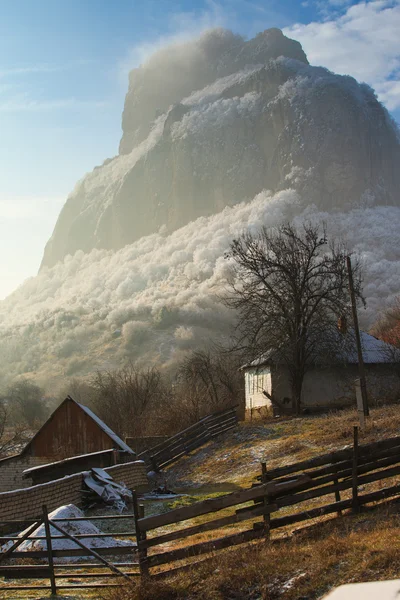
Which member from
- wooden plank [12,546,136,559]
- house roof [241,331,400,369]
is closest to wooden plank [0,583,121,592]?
wooden plank [12,546,136,559]

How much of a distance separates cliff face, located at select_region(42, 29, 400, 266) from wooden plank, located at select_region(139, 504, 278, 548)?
13938 centimetres

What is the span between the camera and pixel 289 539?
1141 cm

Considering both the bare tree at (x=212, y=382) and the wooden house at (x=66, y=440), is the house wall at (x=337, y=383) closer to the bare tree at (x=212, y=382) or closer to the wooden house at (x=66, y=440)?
the bare tree at (x=212, y=382)

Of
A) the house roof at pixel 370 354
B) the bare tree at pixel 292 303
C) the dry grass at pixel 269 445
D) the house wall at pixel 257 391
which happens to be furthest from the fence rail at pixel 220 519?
the house wall at pixel 257 391

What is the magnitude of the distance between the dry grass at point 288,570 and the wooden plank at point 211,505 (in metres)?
0.79

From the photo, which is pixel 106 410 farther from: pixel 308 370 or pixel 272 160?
pixel 272 160

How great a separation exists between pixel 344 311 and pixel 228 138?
447 feet

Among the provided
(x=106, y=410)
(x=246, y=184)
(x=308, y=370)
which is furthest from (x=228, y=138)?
(x=308, y=370)

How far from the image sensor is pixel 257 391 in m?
45.9

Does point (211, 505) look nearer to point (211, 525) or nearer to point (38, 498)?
point (211, 525)

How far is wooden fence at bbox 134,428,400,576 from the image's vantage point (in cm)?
1109

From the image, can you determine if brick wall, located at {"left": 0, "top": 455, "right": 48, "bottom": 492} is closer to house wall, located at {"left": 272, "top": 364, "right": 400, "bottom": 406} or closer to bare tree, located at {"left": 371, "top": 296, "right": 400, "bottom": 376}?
house wall, located at {"left": 272, "top": 364, "right": 400, "bottom": 406}

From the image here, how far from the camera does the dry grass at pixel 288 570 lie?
345 inches

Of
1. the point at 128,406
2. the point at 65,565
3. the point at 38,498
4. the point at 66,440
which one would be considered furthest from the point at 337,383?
the point at 65,565
